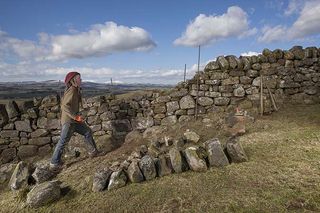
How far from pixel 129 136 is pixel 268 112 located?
5.29 meters

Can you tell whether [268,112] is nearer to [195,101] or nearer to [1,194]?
[195,101]

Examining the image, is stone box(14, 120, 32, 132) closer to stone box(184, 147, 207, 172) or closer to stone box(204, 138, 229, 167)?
stone box(184, 147, 207, 172)

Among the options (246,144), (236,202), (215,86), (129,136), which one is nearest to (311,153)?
(246,144)

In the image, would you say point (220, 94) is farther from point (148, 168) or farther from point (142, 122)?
point (148, 168)

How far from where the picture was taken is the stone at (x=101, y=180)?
17.9 feet

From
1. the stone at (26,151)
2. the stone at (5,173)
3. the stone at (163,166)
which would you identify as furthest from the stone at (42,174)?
the stone at (26,151)

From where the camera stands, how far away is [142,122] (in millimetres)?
10938

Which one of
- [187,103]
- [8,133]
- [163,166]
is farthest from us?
[187,103]

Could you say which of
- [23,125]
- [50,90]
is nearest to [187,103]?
[23,125]

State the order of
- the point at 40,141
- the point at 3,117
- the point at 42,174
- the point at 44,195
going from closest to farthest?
1. the point at 44,195
2. the point at 42,174
3. the point at 3,117
4. the point at 40,141

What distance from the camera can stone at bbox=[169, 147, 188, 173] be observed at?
19.4ft

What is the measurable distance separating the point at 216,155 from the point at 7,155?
7486 millimetres

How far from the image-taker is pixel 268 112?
10.6 metres

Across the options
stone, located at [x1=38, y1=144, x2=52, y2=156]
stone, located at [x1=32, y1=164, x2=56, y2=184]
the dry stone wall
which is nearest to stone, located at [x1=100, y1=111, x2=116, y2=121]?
the dry stone wall
